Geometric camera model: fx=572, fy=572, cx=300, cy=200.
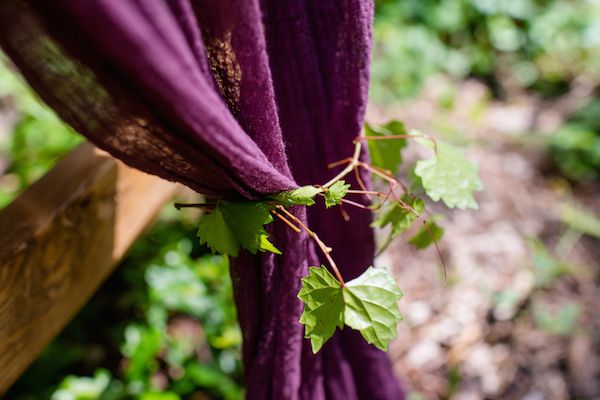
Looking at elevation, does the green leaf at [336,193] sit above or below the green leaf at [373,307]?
above

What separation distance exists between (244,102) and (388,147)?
1.58 ft

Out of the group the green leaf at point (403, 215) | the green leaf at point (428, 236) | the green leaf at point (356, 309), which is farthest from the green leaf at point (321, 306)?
the green leaf at point (428, 236)

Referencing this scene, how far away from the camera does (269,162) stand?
35.0 inches

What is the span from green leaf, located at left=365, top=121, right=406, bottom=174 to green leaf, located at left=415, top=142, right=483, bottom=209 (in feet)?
0.39

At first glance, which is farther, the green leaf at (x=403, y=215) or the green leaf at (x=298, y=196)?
the green leaf at (x=403, y=215)

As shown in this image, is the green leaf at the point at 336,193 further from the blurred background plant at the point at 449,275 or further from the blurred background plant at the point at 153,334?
the blurred background plant at the point at 153,334

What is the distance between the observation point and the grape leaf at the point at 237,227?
34.8 inches

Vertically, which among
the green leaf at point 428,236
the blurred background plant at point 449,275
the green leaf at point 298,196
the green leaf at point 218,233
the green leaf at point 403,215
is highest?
→ the green leaf at point 298,196

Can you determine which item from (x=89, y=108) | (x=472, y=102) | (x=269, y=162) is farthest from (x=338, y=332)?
(x=472, y=102)

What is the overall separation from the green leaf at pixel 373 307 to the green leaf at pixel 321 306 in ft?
0.05

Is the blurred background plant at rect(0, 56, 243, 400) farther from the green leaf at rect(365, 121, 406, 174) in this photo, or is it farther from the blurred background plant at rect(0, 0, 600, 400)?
the green leaf at rect(365, 121, 406, 174)

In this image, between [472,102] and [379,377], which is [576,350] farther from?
[472,102]

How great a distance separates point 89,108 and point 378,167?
0.69 metres

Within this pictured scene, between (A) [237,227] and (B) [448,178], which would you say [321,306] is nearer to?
(A) [237,227]
